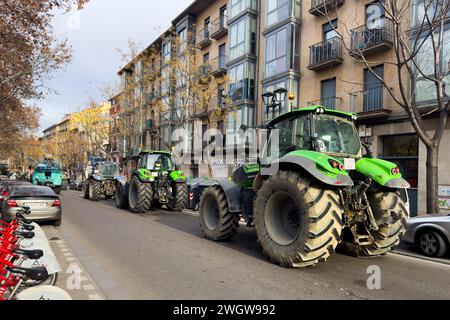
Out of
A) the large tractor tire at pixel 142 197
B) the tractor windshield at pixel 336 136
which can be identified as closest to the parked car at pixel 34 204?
the large tractor tire at pixel 142 197

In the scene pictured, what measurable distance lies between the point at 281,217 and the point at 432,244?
3.48 m

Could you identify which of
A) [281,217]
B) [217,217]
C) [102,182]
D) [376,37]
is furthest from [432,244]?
[102,182]

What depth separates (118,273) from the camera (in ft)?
19.1

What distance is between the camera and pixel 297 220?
6.33 metres

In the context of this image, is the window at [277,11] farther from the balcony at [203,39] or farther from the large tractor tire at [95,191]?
the large tractor tire at [95,191]

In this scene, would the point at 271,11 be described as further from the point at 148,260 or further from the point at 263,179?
the point at 148,260

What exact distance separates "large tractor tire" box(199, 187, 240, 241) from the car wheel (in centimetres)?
391

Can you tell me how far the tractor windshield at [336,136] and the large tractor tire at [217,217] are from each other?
258cm

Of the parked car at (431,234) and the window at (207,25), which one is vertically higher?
the window at (207,25)

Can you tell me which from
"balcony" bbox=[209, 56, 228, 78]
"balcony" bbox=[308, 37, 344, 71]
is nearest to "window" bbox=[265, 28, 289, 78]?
"balcony" bbox=[308, 37, 344, 71]

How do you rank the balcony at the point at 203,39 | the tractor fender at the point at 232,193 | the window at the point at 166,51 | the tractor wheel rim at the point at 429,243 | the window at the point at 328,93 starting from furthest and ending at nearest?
the window at the point at 166,51
the balcony at the point at 203,39
the window at the point at 328,93
the tractor fender at the point at 232,193
the tractor wheel rim at the point at 429,243

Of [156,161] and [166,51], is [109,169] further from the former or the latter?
[166,51]

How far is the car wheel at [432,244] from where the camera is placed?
23.9 ft

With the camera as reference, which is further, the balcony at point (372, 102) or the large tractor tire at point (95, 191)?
the large tractor tire at point (95, 191)
